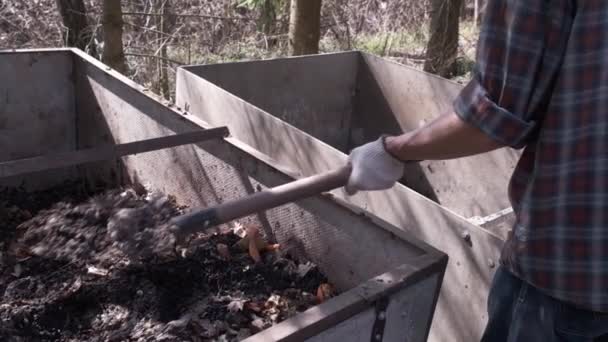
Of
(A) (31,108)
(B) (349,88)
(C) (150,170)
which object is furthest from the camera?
(B) (349,88)

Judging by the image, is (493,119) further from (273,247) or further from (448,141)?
(273,247)

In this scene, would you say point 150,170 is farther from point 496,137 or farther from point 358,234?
point 496,137

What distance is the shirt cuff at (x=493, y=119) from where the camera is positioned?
1487 mm

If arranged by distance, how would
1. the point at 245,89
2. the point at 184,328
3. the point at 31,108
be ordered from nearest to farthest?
the point at 184,328 < the point at 31,108 < the point at 245,89

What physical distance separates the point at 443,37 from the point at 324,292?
18.2 ft

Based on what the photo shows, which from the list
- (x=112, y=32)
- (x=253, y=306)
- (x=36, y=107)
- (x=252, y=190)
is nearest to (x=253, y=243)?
(x=252, y=190)

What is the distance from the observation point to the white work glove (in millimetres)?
2008

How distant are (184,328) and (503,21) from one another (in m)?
1.57

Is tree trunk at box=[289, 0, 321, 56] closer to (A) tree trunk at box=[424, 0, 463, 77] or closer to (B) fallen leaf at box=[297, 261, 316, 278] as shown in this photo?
(A) tree trunk at box=[424, 0, 463, 77]

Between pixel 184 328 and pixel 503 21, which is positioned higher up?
pixel 503 21

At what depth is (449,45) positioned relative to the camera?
7.56 meters

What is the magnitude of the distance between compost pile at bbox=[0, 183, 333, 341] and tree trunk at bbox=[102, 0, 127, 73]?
266cm

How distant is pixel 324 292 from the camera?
8.54 feet

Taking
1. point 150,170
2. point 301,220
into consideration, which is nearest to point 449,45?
point 150,170
